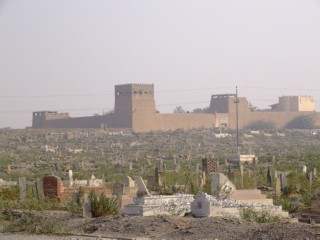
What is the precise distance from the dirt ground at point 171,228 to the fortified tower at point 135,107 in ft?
219

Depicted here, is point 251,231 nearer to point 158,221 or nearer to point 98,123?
point 158,221

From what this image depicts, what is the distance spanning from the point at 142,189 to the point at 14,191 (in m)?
4.94

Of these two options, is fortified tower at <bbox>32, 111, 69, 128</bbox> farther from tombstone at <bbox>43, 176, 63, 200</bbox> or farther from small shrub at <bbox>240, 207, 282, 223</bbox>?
small shrub at <bbox>240, 207, 282, 223</bbox>

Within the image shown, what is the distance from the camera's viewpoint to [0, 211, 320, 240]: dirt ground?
39.6 feet

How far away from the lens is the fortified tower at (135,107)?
82188 mm

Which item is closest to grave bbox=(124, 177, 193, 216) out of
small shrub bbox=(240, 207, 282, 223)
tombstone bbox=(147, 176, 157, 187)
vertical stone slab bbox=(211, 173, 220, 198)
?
small shrub bbox=(240, 207, 282, 223)

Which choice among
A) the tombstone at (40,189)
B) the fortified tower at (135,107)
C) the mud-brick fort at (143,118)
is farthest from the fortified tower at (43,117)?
the tombstone at (40,189)

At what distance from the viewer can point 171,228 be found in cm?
1357

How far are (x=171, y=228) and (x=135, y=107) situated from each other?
6868 centimetres

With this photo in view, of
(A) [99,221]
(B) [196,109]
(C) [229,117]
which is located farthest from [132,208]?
(B) [196,109]

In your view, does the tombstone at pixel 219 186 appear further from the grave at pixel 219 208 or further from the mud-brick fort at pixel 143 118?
the mud-brick fort at pixel 143 118

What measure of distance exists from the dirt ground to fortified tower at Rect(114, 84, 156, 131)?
66.9 metres

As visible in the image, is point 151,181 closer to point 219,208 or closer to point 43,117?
point 219,208

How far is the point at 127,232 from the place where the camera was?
13.5 meters
